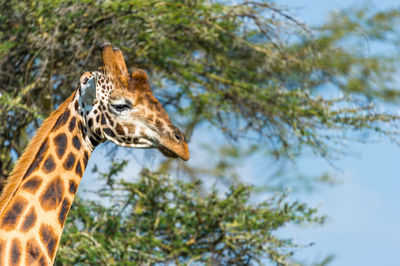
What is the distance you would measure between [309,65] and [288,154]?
4.40ft

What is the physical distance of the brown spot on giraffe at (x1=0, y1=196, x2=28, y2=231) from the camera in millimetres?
3848

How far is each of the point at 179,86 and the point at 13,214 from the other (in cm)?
559

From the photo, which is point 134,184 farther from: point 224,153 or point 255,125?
point 224,153

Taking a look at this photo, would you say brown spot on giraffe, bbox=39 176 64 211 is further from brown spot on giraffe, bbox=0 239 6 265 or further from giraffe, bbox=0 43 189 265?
brown spot on giraffe, bbox=0 239 6 265

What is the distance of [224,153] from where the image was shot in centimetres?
1678

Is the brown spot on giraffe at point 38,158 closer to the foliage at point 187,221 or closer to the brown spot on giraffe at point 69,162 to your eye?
the brown spot on giraffe at point 69,162

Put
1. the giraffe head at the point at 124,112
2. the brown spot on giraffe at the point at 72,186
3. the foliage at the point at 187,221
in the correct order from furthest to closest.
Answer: the foliage at the point at 187,221 < the brown spot on giraffe at the point at 72,186 < the giraffe head at the point at 124,112

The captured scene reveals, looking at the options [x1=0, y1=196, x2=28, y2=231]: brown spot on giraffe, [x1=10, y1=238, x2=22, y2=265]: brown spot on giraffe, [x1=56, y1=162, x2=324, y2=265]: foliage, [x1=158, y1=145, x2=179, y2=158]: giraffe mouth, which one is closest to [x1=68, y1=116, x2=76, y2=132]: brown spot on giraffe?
[x1=0, y1=196, x2=28, y2=231]: brown spot on giraffe

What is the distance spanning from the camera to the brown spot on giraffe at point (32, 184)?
3.97m

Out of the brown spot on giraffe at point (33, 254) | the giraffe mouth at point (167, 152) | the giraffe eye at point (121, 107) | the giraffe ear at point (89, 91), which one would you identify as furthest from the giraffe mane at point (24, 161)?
the giraffe mouth at point (167, 152)

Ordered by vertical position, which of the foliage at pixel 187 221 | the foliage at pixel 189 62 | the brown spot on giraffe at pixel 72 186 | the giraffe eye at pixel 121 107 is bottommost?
the brown spot on giraffe at pixel 72 186

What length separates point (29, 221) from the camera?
3.91 m

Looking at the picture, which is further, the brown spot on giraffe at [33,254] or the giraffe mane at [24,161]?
the giraffe mane at [24,161]

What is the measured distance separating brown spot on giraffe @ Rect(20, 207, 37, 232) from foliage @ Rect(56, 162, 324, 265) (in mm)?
3492
